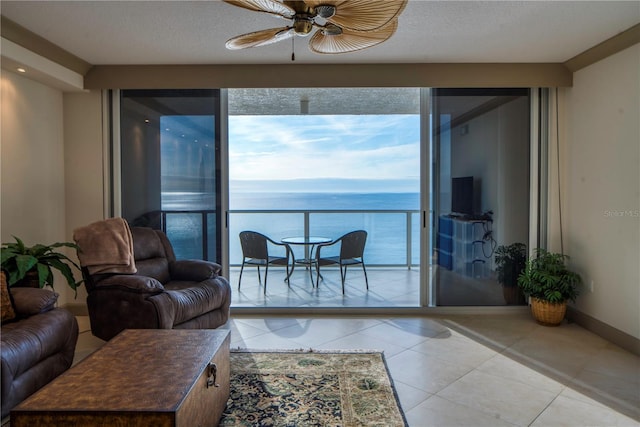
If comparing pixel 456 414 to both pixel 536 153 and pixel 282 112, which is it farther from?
pixel 282 112

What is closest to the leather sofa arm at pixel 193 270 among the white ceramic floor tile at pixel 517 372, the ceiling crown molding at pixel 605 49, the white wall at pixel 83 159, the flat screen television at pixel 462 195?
the white wall at pixel 83 159

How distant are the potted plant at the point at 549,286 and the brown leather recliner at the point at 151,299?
2875 mm

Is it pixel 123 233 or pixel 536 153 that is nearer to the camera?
pixel 123 233

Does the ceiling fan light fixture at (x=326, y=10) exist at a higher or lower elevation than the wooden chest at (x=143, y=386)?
higher

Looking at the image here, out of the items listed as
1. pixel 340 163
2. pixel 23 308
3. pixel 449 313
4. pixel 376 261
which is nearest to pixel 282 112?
pixel 340 163

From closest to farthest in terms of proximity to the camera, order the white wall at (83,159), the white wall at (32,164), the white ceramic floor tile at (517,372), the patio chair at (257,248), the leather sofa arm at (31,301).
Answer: the leather sofa arm at (31,301) < the white ceramic floor tile at (517,372) < the white wall at (32,164) < the white wall at (83,159) < the patio chair at (257,248)

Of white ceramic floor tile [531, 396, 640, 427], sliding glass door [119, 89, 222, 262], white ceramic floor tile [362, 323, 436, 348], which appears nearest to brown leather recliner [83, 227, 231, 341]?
sliding glass door [119, 89, 222, 262]

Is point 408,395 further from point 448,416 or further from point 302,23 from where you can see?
point 302,23

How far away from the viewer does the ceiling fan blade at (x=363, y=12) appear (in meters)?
1.79

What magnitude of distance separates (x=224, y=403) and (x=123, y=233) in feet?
6.06

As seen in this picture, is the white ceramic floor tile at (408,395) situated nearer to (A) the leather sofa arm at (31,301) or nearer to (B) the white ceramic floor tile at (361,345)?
(B) the white ceramic floor tile at (361,345)

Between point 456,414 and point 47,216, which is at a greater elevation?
point 47,216

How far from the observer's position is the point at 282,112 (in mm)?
6043

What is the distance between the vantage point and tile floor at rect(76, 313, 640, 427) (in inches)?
90.1
